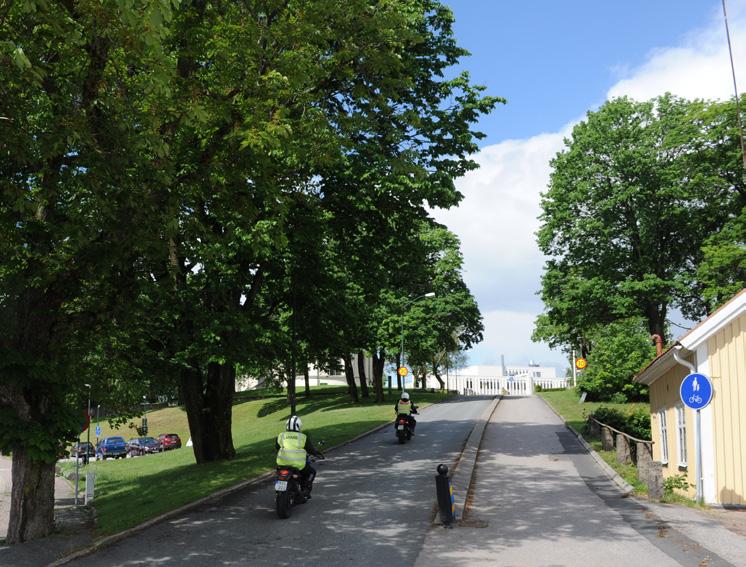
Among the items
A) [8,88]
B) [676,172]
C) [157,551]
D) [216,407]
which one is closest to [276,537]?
[157,551]

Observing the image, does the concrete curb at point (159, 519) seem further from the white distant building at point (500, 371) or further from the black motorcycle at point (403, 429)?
the white distant building at point (500, 371)

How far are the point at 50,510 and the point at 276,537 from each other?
13.0 ft

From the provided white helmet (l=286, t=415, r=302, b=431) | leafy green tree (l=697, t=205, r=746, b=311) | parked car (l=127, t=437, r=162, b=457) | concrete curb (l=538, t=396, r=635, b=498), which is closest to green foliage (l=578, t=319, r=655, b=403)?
leafy green tree (l=697, t=205, r=746, b=311)

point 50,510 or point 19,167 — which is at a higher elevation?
point 19,167

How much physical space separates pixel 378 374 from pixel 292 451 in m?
43.2

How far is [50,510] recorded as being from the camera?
11242 millimetres

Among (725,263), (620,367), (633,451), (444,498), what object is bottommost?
(633,451)

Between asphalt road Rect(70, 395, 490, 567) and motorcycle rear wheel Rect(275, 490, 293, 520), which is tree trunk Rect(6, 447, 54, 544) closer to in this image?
asphalt road Rect(70, 395, 490, 567)

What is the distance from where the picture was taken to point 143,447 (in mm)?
48875

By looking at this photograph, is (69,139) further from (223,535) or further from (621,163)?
(621,163)

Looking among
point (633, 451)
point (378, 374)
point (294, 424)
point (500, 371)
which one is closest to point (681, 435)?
point (633, 451)

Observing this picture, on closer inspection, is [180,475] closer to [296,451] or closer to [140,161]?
[296,451]

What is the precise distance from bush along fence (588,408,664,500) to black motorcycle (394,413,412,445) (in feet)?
21.5

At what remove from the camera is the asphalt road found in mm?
9164
